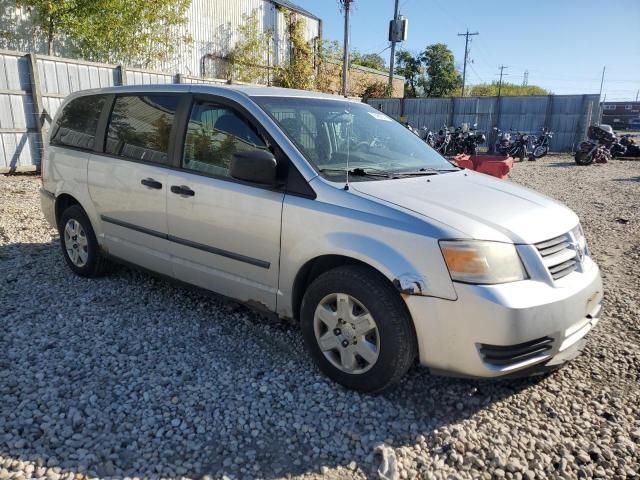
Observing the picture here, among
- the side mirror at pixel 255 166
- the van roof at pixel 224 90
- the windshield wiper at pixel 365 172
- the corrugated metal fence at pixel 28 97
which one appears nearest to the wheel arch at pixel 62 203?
the van roof at pixel 224 90

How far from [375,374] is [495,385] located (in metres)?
0.85

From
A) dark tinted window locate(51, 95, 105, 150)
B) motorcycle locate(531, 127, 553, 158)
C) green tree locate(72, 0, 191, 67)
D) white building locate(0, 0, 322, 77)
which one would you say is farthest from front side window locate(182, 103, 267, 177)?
motorcycle locate(531, 127, 553, 158)

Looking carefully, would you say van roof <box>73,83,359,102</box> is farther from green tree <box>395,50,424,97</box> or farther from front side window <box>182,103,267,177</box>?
green tree <box>395,50,424,97</box>

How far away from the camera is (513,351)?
2.51 m

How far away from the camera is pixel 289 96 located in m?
3.65

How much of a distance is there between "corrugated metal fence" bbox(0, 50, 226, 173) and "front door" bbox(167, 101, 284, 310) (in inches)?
314

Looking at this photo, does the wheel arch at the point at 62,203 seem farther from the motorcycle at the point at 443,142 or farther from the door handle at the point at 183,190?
the motorcycle at the point at 443,142

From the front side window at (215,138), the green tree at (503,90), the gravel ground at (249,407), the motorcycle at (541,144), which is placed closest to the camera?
the gravel ground at (249,407)

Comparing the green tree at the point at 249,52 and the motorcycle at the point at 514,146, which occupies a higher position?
the green tree at the point at 249,52

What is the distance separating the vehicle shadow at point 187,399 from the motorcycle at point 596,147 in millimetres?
15710

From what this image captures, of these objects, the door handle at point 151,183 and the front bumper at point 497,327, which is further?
the door handle at point 151,183

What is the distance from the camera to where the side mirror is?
296cm

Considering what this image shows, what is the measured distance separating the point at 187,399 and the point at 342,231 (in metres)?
1.34

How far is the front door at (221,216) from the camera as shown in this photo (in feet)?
10.3
